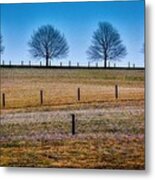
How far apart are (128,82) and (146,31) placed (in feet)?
0.76

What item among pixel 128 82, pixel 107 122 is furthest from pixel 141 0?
pixel 107 122

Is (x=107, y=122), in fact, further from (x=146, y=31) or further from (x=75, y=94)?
(x=146, y=31)

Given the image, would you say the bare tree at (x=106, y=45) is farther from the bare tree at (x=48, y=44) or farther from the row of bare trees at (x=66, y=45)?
the bare tree at (x=48, y=44)

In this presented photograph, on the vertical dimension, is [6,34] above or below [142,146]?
above

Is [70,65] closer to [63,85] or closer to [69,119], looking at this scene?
[63,85]

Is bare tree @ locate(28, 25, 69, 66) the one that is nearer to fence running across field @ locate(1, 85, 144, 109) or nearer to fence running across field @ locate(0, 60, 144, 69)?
fence running across field @ locate(0, 60, 144, 69)

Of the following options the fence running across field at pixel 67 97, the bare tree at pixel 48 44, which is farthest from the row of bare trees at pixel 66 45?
the fence running across field at pixel 67 97

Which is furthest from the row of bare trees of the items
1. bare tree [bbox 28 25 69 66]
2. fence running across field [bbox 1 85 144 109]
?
fence running across field [bbox 1 85 144 109]

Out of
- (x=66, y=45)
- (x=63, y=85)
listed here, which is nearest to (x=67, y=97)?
(x=63, y=85)

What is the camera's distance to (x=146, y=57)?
235cm

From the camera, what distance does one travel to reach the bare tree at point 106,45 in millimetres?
2385

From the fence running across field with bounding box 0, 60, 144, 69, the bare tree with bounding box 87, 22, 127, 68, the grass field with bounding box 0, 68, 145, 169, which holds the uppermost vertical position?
the bare tree with bounding box 87, 22, 127, 68

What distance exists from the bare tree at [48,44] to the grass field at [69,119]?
7 centimetres

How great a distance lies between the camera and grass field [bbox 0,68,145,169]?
2.38 m
